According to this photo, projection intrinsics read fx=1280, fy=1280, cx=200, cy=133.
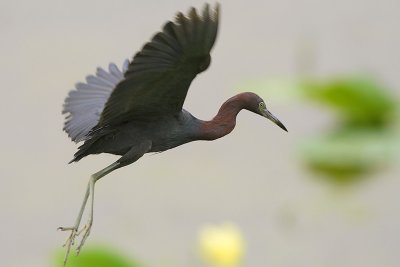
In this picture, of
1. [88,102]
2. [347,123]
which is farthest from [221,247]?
[347,123]

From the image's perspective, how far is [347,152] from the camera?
3.54m

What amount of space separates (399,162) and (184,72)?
1529 millimetres

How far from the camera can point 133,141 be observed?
2020mm

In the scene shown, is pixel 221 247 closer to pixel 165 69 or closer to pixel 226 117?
pixel 226 117

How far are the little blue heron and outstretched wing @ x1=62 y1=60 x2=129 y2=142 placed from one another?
0.04 meters

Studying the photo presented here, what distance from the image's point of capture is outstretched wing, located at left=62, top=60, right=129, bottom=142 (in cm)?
229

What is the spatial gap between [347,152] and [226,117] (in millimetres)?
1544

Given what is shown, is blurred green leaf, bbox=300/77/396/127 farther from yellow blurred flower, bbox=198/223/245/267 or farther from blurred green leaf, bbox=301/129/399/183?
yellow blurred flower, bbox=198/223/245/267

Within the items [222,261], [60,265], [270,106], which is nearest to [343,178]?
[270,106]

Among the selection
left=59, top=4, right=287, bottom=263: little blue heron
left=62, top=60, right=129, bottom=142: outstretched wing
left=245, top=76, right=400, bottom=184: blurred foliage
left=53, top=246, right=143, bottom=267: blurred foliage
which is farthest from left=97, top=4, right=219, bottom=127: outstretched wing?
left=245, top=76, right=400, bottom=184: blurred foliage

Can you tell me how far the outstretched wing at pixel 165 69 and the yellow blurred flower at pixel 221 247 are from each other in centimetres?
65

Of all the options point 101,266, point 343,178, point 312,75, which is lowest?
point 101,266

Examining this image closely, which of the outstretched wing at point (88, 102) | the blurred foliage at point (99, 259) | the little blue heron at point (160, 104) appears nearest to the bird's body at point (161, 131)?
the little blue heron at point (160, 104)

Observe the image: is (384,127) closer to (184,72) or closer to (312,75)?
(312,75)
